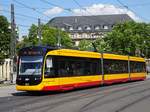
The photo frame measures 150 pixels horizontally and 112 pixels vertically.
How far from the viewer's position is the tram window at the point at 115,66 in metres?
35.5

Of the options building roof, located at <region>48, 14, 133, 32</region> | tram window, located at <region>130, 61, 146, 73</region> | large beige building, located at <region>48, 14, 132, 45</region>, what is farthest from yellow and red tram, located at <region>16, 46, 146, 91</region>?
building roof, located at <region>48, 14, 133, 32</region>

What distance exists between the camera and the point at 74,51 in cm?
2878

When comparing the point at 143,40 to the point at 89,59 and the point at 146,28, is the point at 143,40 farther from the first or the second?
the point at 89,59

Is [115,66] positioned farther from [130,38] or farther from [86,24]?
[86,24]

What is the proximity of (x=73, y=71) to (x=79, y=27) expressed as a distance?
144685mm

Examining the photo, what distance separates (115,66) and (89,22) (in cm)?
13736

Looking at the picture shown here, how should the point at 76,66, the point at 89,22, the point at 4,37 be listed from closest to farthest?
the point at 76,66 < the point at 4,37 < the point at 89,22

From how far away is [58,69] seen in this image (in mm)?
26141

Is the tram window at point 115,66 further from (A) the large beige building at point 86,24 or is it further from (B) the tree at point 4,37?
(A) the large beige building at point 86,24

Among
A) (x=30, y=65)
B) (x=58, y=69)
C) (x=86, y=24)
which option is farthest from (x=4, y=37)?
(x=86, y=24)

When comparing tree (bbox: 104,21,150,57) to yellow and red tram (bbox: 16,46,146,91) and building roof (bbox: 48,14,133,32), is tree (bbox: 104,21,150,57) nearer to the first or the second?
yellow and red tram (bbox: 16,46,146,91)

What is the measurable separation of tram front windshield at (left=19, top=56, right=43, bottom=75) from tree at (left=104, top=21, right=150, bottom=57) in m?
67.6

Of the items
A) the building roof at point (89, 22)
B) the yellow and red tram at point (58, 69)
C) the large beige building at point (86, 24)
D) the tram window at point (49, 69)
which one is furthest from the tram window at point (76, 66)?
the building roof at point (89, 22)

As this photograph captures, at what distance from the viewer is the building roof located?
170m
